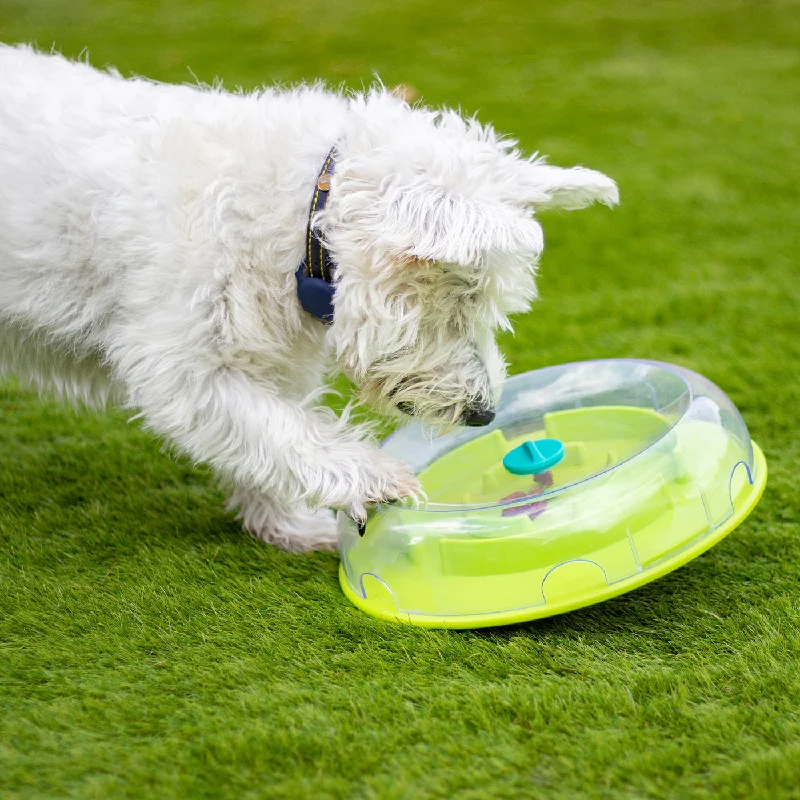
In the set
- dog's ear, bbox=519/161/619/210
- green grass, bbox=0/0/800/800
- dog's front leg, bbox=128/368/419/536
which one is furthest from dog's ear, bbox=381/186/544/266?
green grass, bbox=0/0/800/800

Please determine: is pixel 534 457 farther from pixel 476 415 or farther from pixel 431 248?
pixel 431 248

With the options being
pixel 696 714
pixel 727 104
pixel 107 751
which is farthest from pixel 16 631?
pixel 727 104

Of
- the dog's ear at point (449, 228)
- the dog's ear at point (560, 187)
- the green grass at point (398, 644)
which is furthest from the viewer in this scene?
Result: the dog's ear at point (560, 187)

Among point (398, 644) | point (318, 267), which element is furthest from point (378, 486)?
point (318, 267)

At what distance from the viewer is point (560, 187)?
3037 millimetres

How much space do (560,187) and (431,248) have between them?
639mm

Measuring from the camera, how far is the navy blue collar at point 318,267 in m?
2.91

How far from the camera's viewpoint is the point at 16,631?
10.0 ft

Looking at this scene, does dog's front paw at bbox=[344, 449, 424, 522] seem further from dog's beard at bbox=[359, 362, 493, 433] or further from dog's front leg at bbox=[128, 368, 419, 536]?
dog's beard at bbox=[359, 362, 493, 433]

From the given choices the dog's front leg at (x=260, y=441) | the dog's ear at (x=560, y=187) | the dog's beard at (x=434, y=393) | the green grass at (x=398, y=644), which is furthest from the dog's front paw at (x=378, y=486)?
the dog's ear at (x=560, y=187)

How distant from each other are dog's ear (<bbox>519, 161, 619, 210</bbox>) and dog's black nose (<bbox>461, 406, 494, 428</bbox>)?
680mm

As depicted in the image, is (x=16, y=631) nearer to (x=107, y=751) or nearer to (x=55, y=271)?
(x=107, y=751)

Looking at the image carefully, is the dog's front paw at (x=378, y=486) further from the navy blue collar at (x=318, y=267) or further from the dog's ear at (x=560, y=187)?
the dog's ear at (x=560, y=187)

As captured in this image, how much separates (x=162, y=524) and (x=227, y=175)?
1.53m
